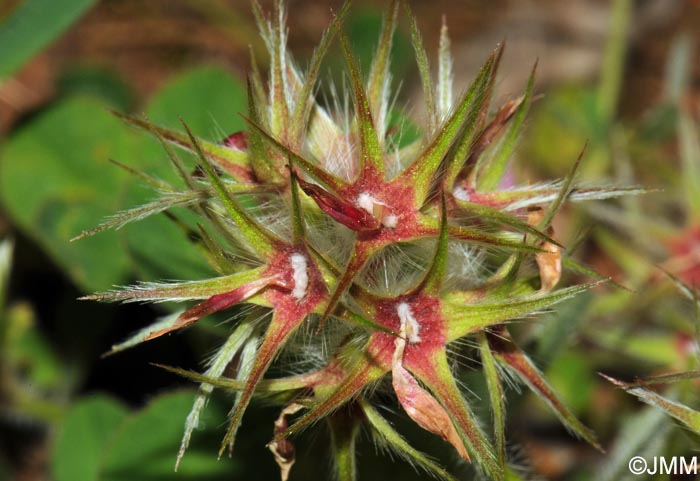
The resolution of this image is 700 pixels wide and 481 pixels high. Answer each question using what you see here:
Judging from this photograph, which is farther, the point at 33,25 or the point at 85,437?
the point at 85,437

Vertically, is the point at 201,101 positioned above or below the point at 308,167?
above

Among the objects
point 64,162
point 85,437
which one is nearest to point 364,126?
point 85,437

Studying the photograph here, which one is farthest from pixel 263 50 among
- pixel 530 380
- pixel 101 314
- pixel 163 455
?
→ pixel 530 380

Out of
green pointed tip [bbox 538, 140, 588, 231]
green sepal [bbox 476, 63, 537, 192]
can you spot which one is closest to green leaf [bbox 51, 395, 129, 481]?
green sepal [bbox 476, 63, 537, 192]

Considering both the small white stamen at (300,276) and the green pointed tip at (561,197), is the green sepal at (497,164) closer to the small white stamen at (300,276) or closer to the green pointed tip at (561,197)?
the green pointed tip at (561,197)

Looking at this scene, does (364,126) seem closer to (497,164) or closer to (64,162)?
(497,164)

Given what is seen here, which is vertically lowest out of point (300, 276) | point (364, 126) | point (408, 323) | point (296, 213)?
point (408, 323)

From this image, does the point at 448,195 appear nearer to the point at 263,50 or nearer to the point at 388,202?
the point at 388,202
